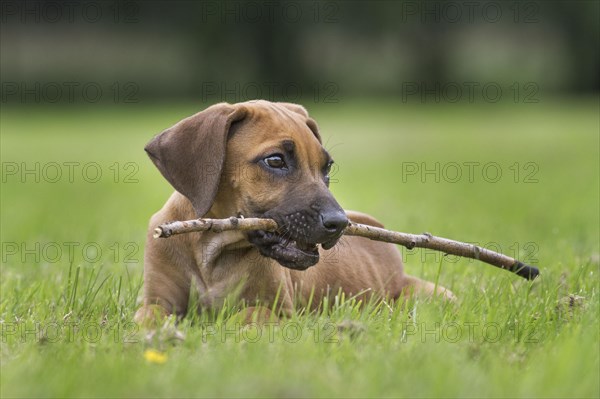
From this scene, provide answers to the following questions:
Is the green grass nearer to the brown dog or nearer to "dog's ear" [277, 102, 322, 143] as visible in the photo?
the brown dog

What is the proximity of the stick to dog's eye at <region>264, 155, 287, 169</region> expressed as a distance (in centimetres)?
33

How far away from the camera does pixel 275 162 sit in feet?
16.1

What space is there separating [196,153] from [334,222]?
902 millimetres

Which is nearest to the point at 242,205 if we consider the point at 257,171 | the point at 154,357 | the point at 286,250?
the point at 257,171

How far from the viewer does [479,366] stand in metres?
3.67

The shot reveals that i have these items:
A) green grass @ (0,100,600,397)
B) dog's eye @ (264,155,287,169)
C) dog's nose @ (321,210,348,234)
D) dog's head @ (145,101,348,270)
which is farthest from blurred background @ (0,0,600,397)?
dog's eye @ (264,155,287,169)

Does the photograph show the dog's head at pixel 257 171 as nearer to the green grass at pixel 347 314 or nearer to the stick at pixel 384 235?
the stick at pixel 384 235

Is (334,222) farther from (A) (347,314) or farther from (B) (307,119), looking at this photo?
(B) (307,119)

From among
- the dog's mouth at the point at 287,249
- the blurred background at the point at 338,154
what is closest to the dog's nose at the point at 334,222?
the dog's mouth at the point at 287,249

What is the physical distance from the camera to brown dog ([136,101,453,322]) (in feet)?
15.7

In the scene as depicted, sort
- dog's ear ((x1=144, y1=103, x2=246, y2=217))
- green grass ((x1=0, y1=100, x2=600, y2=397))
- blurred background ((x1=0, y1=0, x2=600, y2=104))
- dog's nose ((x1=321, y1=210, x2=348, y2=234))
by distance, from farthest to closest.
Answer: blurred background ((x1=0, y1=0, x2=600, y2=104)), dog's ear ((x1=144, y1=103, x2=246, y2=217)), dog's nose ((x1=321, y1=210, x2=348, y2=234)), green grass ((x1=0, y1=100, x2=600, y2=397))

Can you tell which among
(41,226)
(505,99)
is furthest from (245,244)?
(505,99)

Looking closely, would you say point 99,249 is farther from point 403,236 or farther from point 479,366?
point 479,366

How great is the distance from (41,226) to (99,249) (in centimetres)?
200
